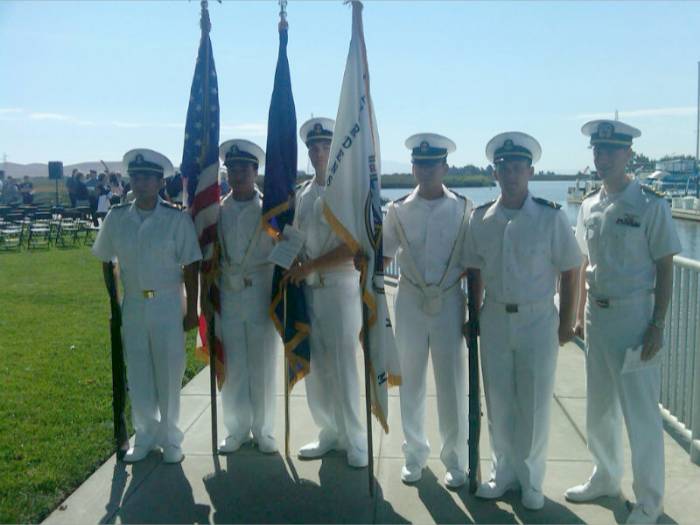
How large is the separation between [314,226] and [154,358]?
4.52 ft

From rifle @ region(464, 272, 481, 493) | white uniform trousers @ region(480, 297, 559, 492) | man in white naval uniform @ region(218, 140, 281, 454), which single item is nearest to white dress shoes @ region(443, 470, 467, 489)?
rifle @ region(464, 272, 481, 493)

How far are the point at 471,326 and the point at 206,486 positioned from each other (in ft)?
6.27

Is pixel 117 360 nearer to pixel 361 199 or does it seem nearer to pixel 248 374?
pixel 248 374

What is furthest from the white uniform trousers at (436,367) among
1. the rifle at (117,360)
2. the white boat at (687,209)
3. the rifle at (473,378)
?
the white boat at (687,209)

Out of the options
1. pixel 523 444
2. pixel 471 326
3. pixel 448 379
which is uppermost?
pixel 471 326

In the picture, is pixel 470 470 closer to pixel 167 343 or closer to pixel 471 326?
pixel 471 326

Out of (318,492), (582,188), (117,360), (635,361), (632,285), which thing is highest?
(582,188)

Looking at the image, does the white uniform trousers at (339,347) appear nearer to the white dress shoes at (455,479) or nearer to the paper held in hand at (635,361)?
the white dress shoes at (455,479)

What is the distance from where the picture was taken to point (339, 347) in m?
4.93

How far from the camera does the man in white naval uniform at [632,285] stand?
13.1ft

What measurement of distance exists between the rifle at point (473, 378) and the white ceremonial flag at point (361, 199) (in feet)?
1.51

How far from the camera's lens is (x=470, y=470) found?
452 cm

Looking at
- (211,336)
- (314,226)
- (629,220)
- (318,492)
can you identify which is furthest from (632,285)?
(211,336)

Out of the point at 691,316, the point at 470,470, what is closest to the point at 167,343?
the point at 470,470
